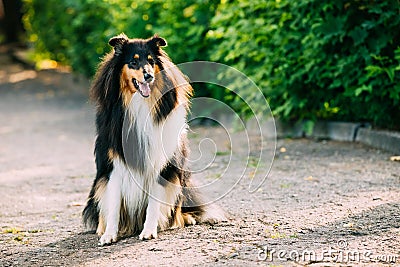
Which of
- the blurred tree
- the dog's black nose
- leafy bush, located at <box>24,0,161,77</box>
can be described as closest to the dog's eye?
the dog's black nose

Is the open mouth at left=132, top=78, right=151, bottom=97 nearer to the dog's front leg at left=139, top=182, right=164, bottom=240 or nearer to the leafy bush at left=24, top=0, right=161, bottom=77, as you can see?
the dog's front leg at left=139, top=182, right=164, bottom=240

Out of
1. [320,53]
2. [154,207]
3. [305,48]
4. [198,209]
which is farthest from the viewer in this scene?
[305,48]

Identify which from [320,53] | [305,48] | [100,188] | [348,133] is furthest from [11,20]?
[100,188]

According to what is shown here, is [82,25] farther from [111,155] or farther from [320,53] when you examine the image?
[111,155]

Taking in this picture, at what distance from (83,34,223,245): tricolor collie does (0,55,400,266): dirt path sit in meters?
0.23

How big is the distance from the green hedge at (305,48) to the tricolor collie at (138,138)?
3339 mm

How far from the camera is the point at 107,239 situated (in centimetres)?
471

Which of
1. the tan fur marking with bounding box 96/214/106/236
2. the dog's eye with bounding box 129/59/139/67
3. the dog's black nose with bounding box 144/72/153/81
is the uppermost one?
the dog's eye with bounding box 129/59/139/67

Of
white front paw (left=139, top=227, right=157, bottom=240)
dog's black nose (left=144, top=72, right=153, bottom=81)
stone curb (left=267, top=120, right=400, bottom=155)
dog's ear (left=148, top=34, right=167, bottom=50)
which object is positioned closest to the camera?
dog's black nose (left=144, top=72, right=153, bottom=81)

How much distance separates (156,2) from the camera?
440 inches

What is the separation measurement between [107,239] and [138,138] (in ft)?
2.48

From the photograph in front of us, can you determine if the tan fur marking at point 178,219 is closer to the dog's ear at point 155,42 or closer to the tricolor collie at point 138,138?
the tricolor collie at point 138,138

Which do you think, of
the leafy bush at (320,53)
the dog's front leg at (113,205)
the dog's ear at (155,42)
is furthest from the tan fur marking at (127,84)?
the leafy bush at (320,53)

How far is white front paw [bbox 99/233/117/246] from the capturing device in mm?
4711
